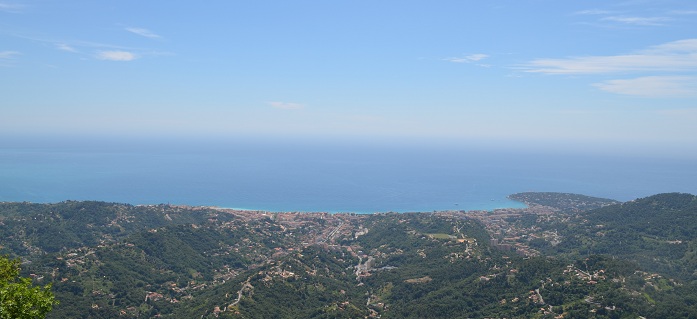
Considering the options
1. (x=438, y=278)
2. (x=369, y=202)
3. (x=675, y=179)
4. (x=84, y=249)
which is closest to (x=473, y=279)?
(x=438, y=278)

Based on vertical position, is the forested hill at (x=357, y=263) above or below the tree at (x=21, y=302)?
below

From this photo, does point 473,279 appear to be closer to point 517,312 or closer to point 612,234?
point 517,312

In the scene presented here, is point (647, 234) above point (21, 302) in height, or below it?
below

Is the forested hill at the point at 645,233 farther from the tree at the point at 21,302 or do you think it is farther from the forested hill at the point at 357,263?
the tree at the point at 21,302

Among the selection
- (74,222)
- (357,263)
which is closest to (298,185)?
(74,222)

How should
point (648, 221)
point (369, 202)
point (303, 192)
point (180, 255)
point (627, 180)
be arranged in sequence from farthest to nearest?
point (627, 180) → point (303, 192) → point (369, 202) → point (648, 221) → point (180, 255)

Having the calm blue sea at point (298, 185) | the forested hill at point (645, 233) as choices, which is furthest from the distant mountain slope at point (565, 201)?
the forested hill at point (645, 233)

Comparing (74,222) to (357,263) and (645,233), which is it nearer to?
(357,263)

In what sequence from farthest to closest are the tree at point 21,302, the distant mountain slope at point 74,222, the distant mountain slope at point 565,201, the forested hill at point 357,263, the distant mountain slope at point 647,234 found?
1. the distant mountain slope at point 565,201
2. the distant mountain slope at point 74,222
3. the distant mountain slope at point 647,234
4. the forested hill at point 357,263
5. the tree at point 21,302
